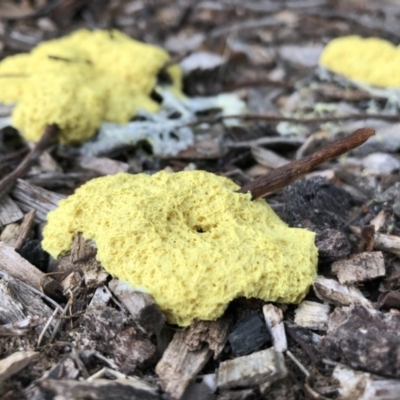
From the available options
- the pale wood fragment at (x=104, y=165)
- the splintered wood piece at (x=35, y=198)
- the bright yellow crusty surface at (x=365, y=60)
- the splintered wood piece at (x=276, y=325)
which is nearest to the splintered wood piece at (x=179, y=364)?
the splintered wood piece at (x=276, y=325)

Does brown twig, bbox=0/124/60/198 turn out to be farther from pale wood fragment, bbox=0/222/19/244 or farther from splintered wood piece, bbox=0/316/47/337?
splintered wood piece, bbox=0/316/47/337

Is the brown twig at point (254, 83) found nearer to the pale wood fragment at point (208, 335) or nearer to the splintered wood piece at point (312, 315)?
the splintered wood piece at point (312, 315)

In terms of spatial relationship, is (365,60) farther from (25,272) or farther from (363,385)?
(25,272)

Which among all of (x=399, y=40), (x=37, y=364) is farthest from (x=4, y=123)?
(x=399, y=40)

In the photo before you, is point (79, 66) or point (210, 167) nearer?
point (210, 167)

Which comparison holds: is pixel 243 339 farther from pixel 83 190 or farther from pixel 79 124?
pixel 79 124

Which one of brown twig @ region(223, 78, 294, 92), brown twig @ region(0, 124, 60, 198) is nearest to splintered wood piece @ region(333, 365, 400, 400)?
brown twig @ region(0, 124, 60, 198)
